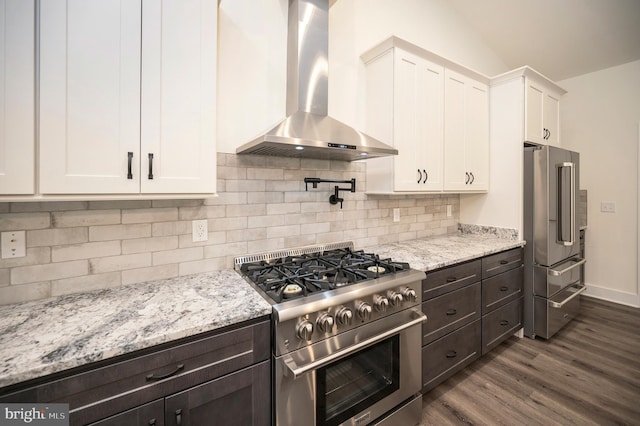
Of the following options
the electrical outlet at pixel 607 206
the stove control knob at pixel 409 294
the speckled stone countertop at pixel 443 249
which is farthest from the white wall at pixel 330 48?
the electrical outlet at pixel 607 206

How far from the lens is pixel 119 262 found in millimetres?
1494

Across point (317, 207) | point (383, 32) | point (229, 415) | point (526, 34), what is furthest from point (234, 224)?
point (526, 34)

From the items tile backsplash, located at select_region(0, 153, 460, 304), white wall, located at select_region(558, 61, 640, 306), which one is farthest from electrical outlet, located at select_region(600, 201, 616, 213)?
tile backsplash, located at select_region(0, 153, 460, 304)

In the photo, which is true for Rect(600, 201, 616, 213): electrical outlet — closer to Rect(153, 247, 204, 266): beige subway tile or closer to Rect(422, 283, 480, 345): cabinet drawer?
Rect(422, 283, 480, 345): cabinet drawer

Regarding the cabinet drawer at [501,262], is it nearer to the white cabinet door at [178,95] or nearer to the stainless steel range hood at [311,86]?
the stainless steel range hood at [311,86]

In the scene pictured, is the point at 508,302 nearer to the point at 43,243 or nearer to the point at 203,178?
the point at 203,178

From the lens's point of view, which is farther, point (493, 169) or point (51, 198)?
point (493, 169)

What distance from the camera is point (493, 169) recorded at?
2.95 meters

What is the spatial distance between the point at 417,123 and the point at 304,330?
75.6 inches

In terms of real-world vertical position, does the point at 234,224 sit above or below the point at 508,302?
above

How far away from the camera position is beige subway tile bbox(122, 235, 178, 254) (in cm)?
152

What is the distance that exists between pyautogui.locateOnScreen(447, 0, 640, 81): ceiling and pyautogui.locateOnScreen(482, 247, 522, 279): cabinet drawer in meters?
2.51

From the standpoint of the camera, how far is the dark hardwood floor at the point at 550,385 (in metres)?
1.77

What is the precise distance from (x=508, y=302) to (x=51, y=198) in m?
3.27
